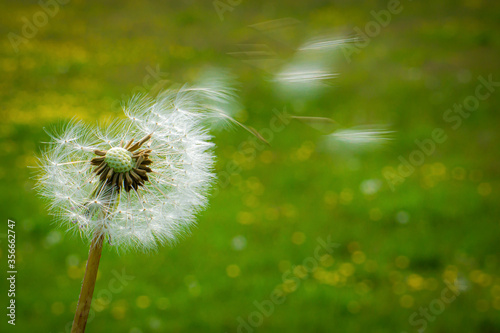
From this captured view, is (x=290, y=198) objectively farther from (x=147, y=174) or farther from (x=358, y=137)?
(x=358, y=137)

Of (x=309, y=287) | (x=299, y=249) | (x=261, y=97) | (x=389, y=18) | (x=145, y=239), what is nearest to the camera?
(x=145, y=239)

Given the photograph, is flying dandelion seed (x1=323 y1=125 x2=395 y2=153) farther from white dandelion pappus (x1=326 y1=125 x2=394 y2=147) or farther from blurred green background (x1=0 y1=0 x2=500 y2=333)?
blurred green background (x1=0 y1=0 x2=500 y2=333)

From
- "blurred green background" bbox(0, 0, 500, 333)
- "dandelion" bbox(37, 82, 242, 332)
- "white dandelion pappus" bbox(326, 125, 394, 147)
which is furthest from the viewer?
"blurred green background" bbox(0, 0, 500, 333)

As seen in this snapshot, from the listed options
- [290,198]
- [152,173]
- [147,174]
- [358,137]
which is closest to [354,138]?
[358,137]

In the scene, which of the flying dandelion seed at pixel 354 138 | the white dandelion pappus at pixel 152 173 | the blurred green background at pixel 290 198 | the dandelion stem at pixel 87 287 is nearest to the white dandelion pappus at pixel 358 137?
the flying dandelion seed at pixel 354 138

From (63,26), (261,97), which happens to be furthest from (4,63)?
(261,97)

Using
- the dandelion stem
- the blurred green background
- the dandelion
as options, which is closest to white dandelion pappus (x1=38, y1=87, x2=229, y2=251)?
the dandelion

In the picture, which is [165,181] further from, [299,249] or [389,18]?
[389,18]
